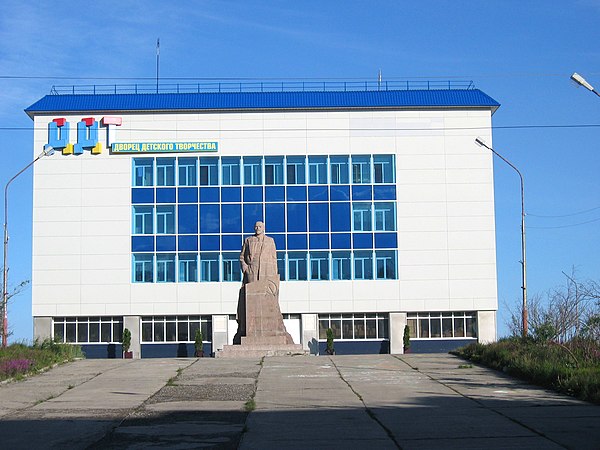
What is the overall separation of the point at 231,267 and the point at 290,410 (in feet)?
142

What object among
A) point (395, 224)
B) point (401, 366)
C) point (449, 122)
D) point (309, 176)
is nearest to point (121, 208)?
point (309, 176)

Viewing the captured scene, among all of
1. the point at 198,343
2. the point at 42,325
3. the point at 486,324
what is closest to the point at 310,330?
the point at 198,343

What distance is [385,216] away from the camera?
59.4 metres

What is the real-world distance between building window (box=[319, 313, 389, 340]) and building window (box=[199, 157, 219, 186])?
1095cm

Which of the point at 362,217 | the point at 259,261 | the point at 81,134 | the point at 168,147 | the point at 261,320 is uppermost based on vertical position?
the point at 81,134

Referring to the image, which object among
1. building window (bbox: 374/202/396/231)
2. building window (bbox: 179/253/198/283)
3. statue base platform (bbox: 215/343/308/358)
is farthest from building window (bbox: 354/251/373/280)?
statue base platform (bbox: 215/343/308/358)

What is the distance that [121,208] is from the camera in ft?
192

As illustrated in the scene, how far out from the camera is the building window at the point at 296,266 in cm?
5872

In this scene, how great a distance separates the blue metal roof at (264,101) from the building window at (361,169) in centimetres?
329

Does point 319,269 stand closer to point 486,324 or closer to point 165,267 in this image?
point 165,267

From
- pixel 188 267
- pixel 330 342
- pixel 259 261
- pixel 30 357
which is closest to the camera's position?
pixel 30 357

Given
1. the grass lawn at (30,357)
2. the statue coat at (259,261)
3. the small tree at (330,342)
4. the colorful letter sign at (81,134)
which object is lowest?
the small tree at (330,342)

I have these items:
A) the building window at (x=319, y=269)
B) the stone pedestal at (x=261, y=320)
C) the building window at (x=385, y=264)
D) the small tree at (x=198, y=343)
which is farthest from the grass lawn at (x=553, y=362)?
the small tree at (x=198, y=343)

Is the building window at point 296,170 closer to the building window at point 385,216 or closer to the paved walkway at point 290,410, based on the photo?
the building window at point 385,216
